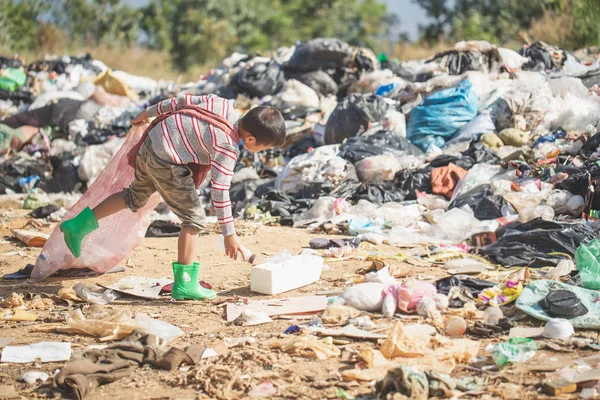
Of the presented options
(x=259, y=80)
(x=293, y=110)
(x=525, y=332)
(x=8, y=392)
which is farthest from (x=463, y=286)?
(x=259, y=80)

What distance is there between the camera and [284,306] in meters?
3.80

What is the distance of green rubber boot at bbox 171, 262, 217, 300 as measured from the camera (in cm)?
400

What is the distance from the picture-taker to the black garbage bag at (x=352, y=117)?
7.94m

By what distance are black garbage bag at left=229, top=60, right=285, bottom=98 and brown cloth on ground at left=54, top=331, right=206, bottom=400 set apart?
701 centimetres

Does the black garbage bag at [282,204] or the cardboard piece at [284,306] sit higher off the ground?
the black garbage bag at [282,204]

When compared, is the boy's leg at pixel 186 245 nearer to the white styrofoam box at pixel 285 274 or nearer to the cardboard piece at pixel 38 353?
the white styrofoam box at pixel 285 274

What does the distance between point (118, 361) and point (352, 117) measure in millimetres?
5435

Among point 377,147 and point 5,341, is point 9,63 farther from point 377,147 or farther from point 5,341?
point 5,341

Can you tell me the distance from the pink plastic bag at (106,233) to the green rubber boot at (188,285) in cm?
65

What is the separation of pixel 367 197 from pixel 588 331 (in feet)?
11.6

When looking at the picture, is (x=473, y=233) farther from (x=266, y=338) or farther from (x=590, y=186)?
(x=266, y=338)

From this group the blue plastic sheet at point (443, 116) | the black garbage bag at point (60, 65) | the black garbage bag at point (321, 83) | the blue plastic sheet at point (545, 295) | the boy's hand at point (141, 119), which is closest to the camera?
the blue plastic sheet at point (545, 295)

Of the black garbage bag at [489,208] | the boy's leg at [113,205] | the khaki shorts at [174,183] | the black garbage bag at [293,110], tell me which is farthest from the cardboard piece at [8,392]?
the black garbage bag at [293,110]

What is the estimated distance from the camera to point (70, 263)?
4504 mm
